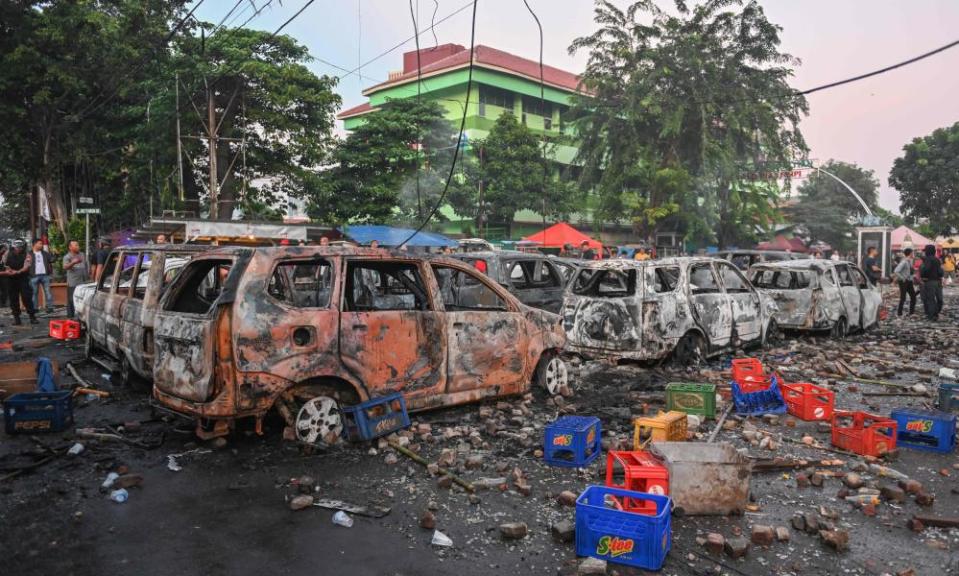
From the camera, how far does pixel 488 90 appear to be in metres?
37.5

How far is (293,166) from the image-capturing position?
26984 millimetres

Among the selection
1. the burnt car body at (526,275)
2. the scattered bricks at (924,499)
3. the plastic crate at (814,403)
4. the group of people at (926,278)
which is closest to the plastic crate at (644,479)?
the scattered bricks at (924,499)

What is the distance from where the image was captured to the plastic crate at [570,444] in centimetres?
510

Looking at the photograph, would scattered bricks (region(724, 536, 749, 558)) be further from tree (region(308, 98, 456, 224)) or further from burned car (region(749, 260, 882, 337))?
tree (region(308, 98, 456, 224))

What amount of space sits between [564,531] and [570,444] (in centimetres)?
131

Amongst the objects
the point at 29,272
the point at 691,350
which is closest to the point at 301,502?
the point at 691,350

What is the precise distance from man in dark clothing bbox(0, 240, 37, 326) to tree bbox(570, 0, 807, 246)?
23.7m

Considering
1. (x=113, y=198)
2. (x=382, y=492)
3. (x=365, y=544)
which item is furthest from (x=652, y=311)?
(x=113, y=198)

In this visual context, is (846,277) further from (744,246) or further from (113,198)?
(113,198)

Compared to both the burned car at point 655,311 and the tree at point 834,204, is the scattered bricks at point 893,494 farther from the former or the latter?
the tree at point 834,204

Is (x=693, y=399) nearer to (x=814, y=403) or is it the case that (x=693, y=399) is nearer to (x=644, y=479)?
(x=814, y=403)

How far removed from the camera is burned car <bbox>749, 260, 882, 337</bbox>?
11664 mm

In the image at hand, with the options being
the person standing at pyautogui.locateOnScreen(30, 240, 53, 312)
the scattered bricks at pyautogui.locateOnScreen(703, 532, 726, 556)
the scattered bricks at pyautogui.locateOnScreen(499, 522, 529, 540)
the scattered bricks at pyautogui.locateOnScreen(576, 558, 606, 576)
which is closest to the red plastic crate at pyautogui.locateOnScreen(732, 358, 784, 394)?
the scattered bricks at pyautogui.locateOnScreen(703, 532, 726, 556)

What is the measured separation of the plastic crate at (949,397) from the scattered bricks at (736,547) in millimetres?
4457
